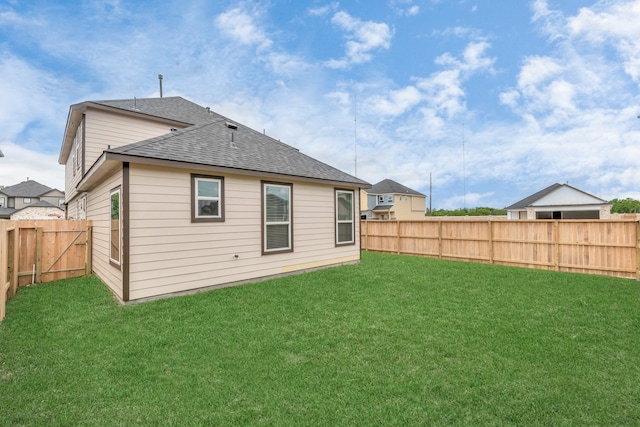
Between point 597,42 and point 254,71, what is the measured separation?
1270cm

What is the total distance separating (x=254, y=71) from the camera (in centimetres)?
1308

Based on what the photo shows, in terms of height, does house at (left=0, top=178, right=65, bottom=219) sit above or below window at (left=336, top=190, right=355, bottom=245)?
above

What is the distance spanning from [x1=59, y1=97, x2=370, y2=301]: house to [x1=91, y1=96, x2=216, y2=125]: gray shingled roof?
0.25 meters

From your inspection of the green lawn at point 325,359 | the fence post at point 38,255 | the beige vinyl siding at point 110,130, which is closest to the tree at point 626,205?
the green lawn at point 325,359

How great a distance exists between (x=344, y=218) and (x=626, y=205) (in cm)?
4401

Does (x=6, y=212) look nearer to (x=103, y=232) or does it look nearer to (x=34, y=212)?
(x=34, y=212)

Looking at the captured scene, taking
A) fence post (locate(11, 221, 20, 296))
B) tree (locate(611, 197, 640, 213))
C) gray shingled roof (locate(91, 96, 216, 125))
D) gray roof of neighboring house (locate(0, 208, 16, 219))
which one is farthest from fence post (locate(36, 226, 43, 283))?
tree (locate(611, 197, 640, 213))

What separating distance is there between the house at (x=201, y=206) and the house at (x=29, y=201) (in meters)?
34.6

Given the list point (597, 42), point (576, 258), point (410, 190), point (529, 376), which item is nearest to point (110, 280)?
point (529, 376)

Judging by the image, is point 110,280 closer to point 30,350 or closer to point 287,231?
point 30,350

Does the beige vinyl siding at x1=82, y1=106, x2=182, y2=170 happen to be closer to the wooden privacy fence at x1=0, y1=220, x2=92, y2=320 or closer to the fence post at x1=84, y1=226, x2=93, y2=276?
the fence post at x1=84, y1=226, x2=93, y2=276

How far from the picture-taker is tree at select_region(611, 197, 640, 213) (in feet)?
110

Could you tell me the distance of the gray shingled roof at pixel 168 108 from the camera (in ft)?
35.3

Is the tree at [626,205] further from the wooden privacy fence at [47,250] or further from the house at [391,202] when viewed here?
the wooden privacy fence at [47,250]
